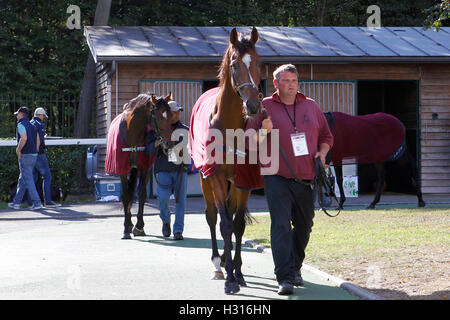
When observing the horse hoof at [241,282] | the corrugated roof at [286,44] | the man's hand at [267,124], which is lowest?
the horse hoof at [241,282]

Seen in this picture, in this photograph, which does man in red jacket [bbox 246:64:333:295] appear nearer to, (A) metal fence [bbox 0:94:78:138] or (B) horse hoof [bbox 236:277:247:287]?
(B) horse hoof [bbox 236:277:247:287]

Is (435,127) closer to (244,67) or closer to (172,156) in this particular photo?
(172,156)

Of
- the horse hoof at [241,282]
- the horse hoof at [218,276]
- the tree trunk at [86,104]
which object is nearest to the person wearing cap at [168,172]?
the horse hoof at [218,276]

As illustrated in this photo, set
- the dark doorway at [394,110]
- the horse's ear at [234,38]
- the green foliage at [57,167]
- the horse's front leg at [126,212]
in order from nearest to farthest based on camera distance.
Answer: the horse's ear at [234,38] < the horse's front leg at [126,212] < the green foliage at [57,167] < the dark doorway at [394,110]

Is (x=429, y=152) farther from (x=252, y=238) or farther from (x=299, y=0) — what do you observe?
(x=299, y=0)

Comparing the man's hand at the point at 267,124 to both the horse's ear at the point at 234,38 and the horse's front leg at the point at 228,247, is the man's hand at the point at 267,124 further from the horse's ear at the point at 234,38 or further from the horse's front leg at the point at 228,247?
the horse's front leg at the point at 228,247

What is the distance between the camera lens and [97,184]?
57.2 ft

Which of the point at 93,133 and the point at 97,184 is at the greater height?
the point at 93,133

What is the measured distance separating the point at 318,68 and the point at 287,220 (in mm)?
12093

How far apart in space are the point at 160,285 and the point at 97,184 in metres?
10.5

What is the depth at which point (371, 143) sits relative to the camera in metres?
15.2

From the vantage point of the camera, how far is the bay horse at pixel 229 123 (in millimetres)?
6754

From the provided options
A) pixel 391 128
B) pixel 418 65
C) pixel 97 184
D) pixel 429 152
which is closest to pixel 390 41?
pixel 418 65

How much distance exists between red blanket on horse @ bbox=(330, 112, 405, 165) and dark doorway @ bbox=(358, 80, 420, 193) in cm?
377
